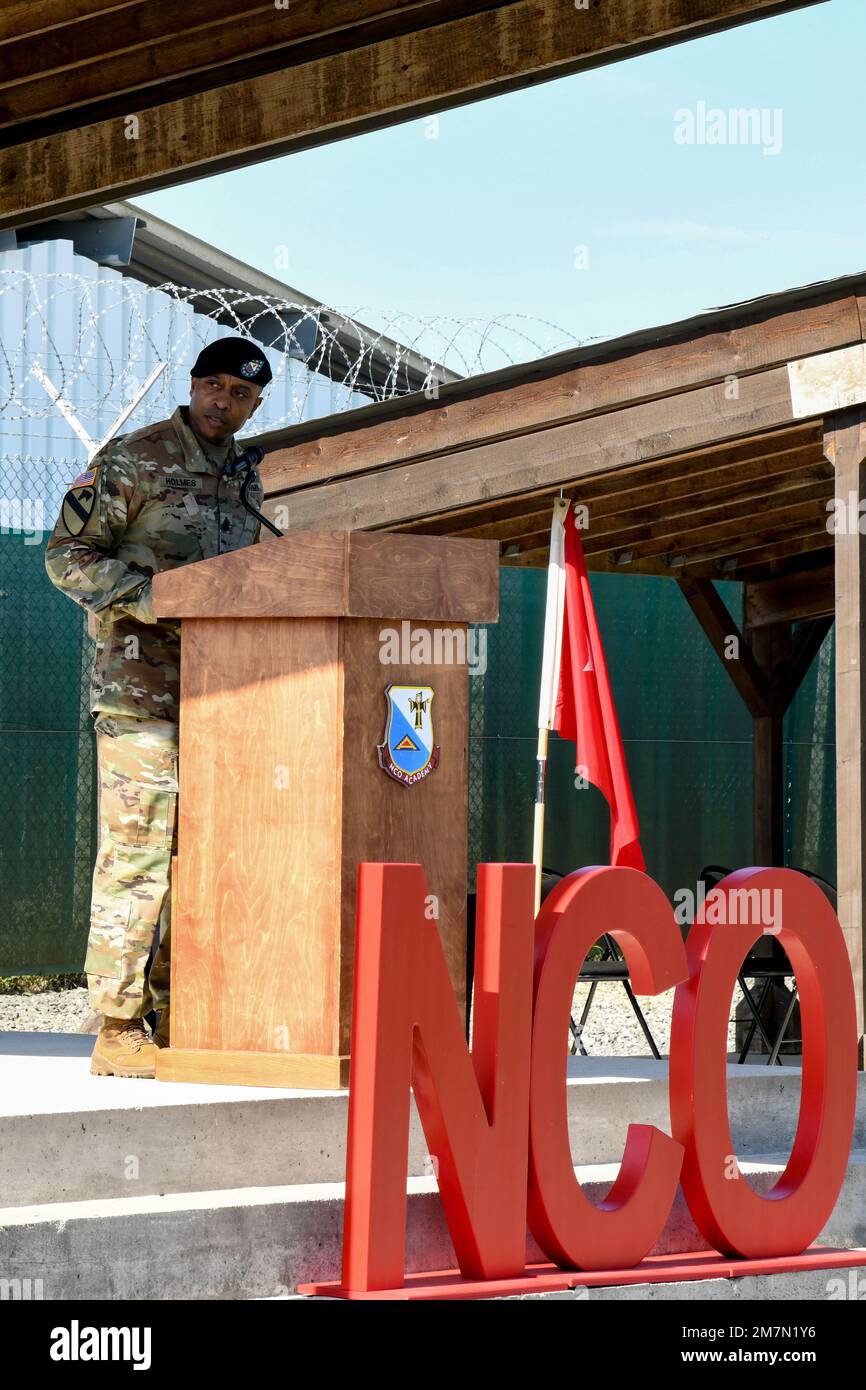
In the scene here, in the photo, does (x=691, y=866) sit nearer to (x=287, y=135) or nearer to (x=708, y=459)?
(x=708, y=459)

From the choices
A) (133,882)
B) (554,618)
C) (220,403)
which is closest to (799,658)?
(554,618)

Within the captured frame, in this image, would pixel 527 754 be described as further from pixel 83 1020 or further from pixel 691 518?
pixel 83 1020

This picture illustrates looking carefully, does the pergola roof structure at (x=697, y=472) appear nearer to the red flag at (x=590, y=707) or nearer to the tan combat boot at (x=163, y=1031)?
the red flag at (x=590, y=707)

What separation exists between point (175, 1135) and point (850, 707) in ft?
12.2

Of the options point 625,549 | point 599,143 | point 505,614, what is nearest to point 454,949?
point 625,549

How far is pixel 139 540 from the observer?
16.1 feet

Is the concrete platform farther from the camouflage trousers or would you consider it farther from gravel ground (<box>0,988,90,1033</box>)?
gravel ground (<box>0,988,90,1033</box>)

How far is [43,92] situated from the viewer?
5.16 metres

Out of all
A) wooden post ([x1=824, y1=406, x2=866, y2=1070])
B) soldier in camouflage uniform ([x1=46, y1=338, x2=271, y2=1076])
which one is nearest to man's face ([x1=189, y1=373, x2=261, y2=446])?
soldier in camouflage uniform ([x1=46, y1=338, x2=271, y2=1076])

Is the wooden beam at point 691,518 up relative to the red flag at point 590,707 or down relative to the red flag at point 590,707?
up

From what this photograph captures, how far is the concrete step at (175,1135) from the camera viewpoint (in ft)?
12.4

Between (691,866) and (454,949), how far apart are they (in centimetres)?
867

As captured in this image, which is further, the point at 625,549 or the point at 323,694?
the point at 625,549

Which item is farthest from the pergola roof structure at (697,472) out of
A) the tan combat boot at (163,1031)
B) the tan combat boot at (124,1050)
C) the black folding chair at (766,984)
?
the tan combat boot at (124,1050)
